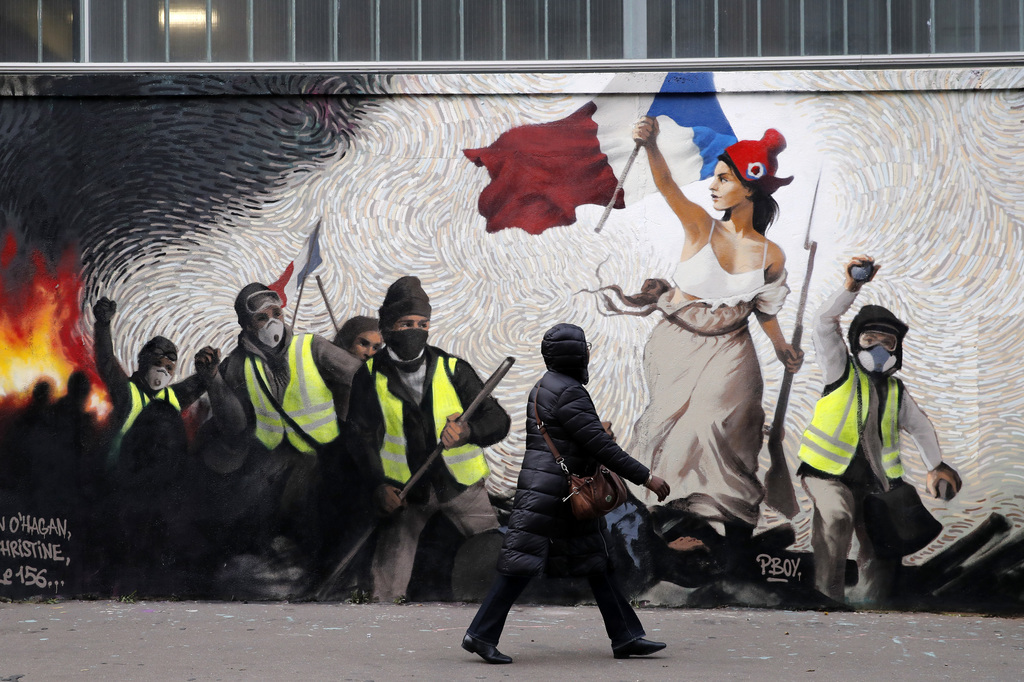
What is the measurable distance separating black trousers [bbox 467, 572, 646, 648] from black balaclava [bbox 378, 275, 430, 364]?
1.91 meters

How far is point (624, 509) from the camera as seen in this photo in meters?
6.42

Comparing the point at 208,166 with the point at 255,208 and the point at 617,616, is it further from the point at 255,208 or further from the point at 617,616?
the point at 617,616

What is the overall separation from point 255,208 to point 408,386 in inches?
60.9

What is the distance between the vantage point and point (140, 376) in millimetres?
6648

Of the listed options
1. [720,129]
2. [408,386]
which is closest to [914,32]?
[720,129]

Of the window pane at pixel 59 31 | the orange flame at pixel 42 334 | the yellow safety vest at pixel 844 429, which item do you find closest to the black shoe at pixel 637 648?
the yellow safety vest at pixel 844 429

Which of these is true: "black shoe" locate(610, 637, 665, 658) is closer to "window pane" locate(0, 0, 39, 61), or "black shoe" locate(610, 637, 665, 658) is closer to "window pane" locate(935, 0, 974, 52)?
"window pane" locate(935, 0, 974, 52)

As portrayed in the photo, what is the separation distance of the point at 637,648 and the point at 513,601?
682 mm

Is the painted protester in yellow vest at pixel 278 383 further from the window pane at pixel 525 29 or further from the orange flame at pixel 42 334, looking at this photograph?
the window pane at pixel 525 29

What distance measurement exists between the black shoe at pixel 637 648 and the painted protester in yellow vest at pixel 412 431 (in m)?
1.60

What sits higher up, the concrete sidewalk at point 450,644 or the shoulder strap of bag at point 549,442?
the shoulder strap of bag at point 549,442

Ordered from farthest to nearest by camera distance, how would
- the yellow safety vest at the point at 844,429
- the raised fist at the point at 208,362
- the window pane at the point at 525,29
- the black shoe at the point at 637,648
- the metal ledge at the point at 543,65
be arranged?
the window pane at the point at 525,29, the raised fist at the point at 208,362, the metal ledge at the point at 543,65, the yellow safety vest at the point at 844,429, the black shoe at the point at 637,648

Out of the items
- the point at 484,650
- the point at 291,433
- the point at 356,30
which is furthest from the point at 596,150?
the point at 484,650

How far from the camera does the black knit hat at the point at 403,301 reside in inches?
257
